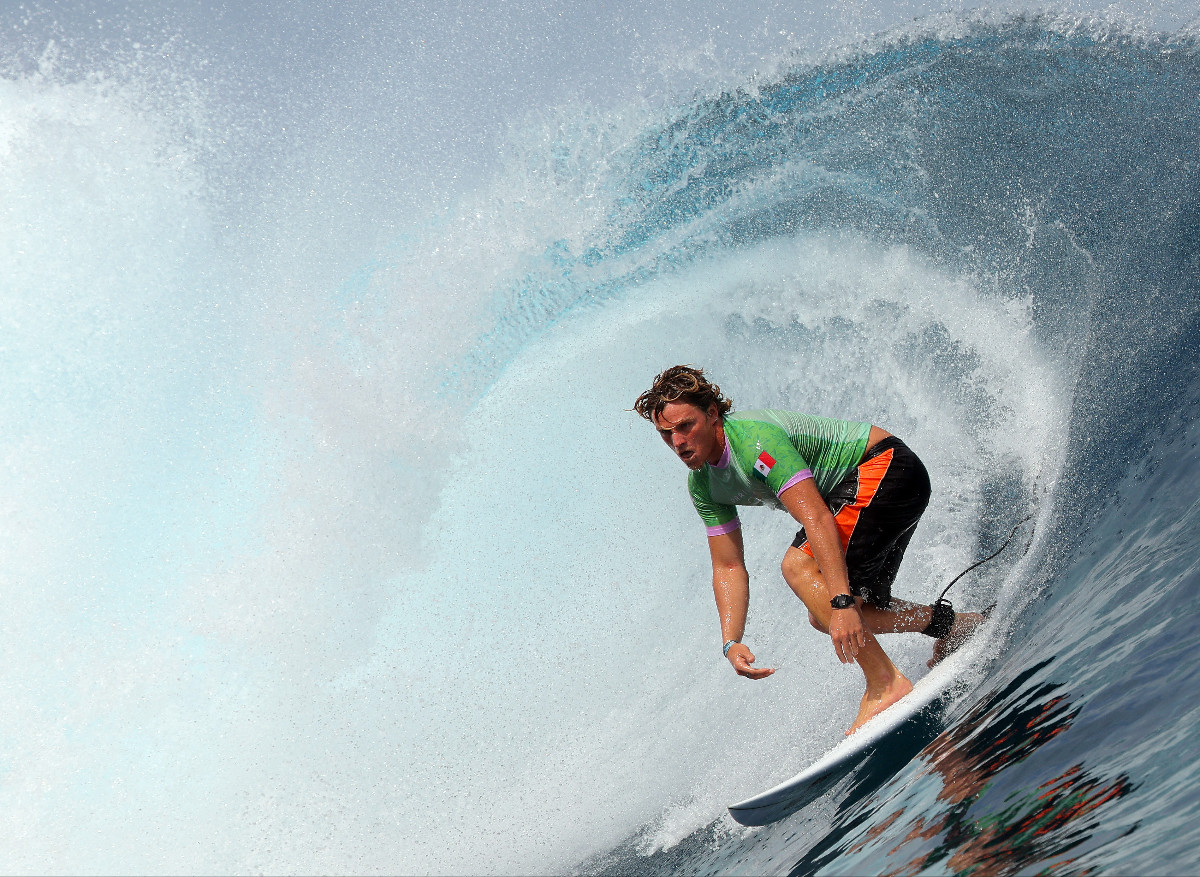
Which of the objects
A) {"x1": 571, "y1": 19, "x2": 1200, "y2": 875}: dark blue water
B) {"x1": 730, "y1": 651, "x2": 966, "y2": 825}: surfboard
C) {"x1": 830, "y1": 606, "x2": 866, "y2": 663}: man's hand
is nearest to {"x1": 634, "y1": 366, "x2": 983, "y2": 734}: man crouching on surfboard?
{"x1": 830, "y1": 606, "x2": 866, "y2": 663}: man's hand

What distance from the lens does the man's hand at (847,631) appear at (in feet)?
12.3

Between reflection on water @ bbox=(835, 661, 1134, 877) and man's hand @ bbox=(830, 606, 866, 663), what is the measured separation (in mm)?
551

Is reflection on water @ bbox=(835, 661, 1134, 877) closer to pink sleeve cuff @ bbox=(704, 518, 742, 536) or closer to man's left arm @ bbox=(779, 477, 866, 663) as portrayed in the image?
man's left arm @ bbox=(779, 477, 866, 663)

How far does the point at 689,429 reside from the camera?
3793mm

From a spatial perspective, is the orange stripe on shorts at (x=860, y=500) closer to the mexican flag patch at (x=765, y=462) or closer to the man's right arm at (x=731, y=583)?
the man's right arm at (x=731, y=583)

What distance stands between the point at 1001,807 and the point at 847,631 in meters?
0.92

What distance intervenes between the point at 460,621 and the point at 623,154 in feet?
17.5

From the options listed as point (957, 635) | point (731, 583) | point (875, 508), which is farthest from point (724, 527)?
point (957, 635)

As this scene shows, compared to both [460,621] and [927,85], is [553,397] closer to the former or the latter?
[460,621]

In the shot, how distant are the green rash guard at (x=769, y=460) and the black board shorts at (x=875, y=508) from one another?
0.08 meters

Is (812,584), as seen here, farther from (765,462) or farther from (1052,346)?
(1052,346)

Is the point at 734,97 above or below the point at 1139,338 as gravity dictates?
above

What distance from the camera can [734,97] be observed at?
11016 mm

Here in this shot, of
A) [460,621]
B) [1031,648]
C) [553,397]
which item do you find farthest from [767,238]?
[1031,648]
